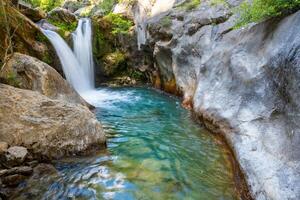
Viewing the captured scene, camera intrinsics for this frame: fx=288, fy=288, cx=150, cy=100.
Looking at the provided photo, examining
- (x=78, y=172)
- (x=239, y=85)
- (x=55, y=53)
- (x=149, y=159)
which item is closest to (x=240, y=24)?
(x=239, y=85)

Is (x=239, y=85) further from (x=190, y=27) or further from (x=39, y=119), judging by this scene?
(x=190, y=27)

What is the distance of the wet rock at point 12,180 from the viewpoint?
4.50m

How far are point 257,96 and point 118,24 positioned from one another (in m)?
12.2

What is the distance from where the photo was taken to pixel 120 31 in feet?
52.3

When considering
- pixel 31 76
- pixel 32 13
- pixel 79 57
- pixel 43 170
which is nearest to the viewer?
pixel 43 170

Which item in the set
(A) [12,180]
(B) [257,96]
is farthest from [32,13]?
(B) [257,96]

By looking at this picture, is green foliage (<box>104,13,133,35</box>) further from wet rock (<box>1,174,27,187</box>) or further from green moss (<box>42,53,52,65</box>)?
wet rock (<box>1,174,27,187</box>)

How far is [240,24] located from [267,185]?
13.7 ft

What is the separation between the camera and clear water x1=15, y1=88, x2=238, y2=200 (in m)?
4.51

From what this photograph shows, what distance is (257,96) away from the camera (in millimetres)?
5406

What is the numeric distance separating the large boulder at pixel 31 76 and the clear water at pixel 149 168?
172 centimetres

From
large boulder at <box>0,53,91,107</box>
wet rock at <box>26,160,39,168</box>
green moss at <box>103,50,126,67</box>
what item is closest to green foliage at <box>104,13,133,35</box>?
green moss at <box>103,50,126,67</box>

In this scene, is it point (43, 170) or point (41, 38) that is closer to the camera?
point (43, 170)

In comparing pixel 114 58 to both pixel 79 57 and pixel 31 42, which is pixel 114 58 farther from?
pixel 31 42
